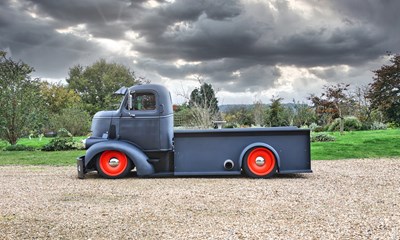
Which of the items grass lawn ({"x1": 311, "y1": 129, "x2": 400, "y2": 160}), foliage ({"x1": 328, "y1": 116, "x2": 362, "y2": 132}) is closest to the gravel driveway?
grass lawn ({"x1": 311, "y1": 129, "x2": 400, "y2": 160})

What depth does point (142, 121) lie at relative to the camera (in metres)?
10.3

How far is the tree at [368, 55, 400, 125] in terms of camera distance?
21078mm

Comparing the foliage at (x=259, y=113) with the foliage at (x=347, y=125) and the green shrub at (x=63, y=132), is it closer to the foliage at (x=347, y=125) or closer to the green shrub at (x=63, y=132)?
the foliage at (x=347, y=125)

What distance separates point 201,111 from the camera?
2231cm

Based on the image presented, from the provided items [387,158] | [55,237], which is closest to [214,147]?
[55,237]

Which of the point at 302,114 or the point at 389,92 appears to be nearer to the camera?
the point at 389,92

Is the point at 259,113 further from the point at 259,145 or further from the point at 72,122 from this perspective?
the point at 259,145

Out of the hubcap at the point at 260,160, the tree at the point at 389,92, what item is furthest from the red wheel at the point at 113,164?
the tree at the point at 389,92

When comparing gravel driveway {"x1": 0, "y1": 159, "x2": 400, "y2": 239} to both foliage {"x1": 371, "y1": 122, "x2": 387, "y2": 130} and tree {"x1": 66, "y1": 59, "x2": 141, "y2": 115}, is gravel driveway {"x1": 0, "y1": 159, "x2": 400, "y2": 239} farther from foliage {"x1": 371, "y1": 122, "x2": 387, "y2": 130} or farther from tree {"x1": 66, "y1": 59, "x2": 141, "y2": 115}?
tree {"x1": 66, "y1": 59, "x2": 141, "y2": 115}

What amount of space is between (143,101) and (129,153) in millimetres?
1340

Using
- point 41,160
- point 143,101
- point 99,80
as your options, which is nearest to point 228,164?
point 143,101

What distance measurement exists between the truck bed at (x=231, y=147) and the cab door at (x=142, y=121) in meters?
0.63

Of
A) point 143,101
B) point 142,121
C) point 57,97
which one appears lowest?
point 142,121

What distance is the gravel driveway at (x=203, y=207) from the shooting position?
5.36m
